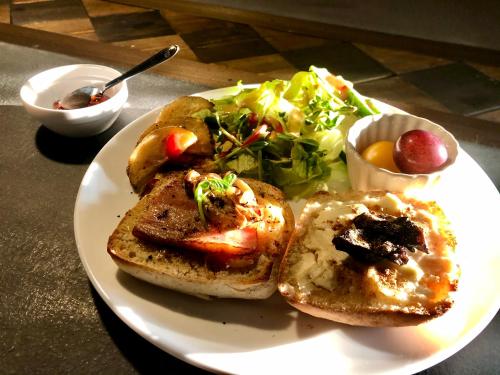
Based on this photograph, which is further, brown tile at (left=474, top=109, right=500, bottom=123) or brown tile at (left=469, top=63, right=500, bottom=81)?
brown tile at (left=469, top=63, right=500, bottom=81)

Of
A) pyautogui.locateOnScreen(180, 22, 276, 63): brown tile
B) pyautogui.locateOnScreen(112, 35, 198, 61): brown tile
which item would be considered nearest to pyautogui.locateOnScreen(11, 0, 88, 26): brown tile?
pyautogui.locateOnScreen(112, 35, 198, 61): brown tile

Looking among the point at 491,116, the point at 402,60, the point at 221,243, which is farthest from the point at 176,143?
the point at 402,60

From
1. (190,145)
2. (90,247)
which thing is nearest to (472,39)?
(190,145)

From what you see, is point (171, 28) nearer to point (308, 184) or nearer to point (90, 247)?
point (308, 184)

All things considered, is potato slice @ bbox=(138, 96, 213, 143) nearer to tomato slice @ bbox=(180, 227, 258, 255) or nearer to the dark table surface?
the dark table surface

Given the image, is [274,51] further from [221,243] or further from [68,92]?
[221,243]

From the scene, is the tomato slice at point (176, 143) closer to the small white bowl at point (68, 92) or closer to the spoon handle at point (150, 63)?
the small white bowl at point (68, 92)
